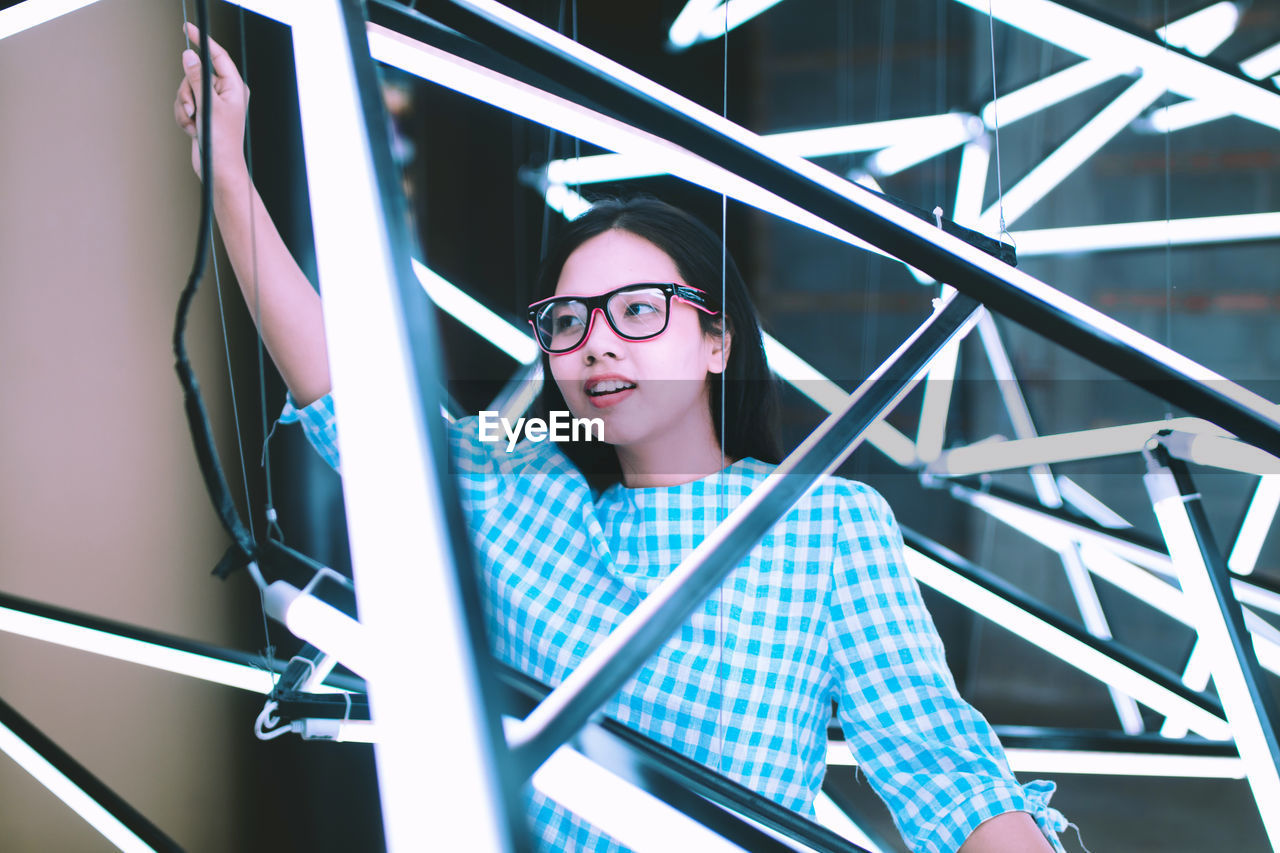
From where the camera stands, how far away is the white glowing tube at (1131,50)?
53cm

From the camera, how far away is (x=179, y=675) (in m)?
0.55

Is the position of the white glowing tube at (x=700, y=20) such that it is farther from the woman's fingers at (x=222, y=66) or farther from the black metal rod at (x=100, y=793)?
the black metal rod at (x=100, y=793)

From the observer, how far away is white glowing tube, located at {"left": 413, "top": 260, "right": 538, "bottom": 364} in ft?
1.90

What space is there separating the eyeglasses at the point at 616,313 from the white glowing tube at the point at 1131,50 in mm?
321

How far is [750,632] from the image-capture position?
0.42m

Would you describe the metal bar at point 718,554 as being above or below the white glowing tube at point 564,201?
below

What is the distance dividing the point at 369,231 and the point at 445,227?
52 centimetres

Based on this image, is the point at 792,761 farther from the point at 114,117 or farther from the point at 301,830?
the point at 114,117

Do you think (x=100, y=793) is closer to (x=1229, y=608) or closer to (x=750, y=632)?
(x=750, y=632)

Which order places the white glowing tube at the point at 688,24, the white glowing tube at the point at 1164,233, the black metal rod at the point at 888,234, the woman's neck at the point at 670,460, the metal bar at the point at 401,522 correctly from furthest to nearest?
the white glowing tube at the point at 1164,233, the white glowing tube at the point at 688,24, the woman's neck at the point at 670,460, the black metal rod at the point at 888,234, the metal bar at the point at 401,522

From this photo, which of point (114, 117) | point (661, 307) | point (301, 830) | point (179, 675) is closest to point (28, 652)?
point (179, 675)

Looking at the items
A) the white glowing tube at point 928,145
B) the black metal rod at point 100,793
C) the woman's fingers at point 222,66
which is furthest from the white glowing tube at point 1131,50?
the black metal rod at point 100,793

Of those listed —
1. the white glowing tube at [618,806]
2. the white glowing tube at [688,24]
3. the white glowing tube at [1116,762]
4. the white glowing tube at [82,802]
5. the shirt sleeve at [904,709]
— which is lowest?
the white glowing tube at [1116,762]

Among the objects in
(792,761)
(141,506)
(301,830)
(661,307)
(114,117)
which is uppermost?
(114,117)
